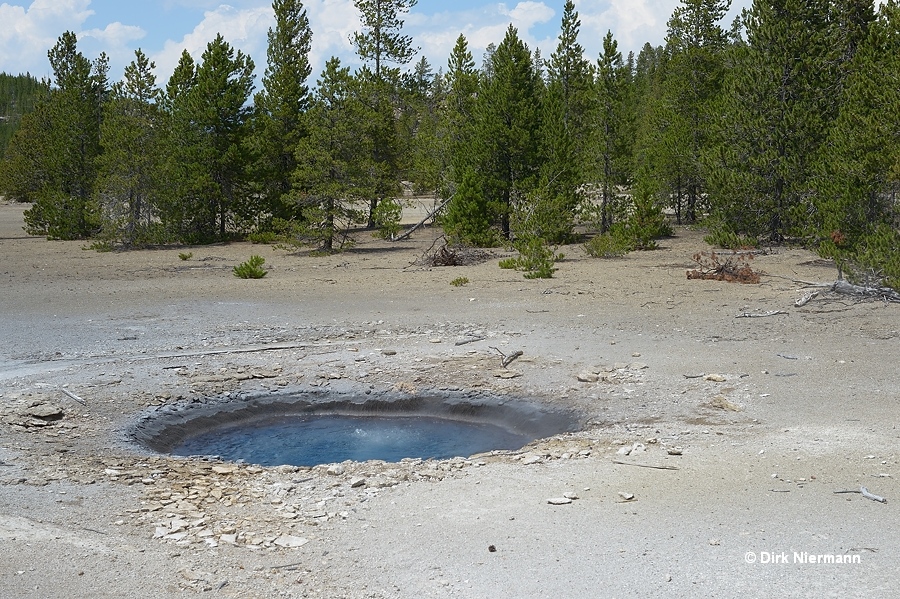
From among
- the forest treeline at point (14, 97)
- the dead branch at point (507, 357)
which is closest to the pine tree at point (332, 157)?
the dead branch at point (507, 357)

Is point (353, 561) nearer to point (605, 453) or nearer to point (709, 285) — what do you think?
point (605, 453)

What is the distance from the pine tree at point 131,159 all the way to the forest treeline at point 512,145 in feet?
0.22

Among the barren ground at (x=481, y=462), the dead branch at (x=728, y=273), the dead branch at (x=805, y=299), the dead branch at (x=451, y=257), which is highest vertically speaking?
the dead branch at (x=451, y=257)

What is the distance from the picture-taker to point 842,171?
65.0 feet

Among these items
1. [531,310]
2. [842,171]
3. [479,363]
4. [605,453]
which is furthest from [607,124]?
[605,453]

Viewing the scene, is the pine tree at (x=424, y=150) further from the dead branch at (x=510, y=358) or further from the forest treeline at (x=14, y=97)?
the forest treeline at (x=14, y=97)

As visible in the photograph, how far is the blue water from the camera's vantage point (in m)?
9.33

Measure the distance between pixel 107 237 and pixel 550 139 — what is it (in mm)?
15155

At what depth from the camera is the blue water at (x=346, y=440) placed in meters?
9.33

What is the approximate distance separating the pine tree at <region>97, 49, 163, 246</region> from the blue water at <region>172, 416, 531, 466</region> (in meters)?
22.4

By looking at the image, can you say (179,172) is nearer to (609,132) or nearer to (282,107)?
(282,107)

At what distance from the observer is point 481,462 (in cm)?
823

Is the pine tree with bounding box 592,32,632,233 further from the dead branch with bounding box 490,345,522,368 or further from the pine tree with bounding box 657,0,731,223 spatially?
the dead branch with bounding box 490,345,522,368

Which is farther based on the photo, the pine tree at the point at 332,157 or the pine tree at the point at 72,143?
the pine tree at the point at 72,143
